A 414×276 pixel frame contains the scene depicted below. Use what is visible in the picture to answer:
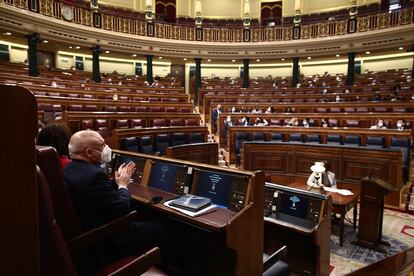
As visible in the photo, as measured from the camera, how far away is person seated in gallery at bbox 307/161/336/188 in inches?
142

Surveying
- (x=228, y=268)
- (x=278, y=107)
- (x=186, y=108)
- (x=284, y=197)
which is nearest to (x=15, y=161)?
(x=228, y=268)

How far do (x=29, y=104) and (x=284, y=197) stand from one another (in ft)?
7.19

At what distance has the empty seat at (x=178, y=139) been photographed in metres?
6.14

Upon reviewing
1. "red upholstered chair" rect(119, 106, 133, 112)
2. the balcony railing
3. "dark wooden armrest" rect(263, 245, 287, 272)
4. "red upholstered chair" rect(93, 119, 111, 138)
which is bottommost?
"dark wooden armrest" rect(263, 245, 287, 272)

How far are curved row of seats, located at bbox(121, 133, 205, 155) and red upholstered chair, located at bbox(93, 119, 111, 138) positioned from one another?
529 millimetres

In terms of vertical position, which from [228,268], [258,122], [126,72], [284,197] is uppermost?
[126,72]

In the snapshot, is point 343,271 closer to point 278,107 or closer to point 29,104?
point 29,104

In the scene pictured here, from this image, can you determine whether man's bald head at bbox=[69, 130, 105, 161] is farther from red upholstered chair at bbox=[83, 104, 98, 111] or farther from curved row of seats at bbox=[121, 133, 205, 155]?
red upholstered chair at bbox=[83, 104, 98, 111]

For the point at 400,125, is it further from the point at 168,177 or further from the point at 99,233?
the point at 99,233

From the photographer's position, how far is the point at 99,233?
1536mm

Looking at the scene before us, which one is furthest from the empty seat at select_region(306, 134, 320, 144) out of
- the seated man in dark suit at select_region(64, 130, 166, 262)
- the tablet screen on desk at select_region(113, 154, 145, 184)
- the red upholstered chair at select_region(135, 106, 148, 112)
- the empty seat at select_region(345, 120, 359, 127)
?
the seated man in dark suit at select_region(64, 130, 166, 262)

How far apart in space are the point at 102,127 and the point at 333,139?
491 centimetres

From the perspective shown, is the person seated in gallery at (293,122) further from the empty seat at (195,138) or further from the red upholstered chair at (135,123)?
the red upholstered chair at (135,123)

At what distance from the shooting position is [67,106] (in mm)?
6176
